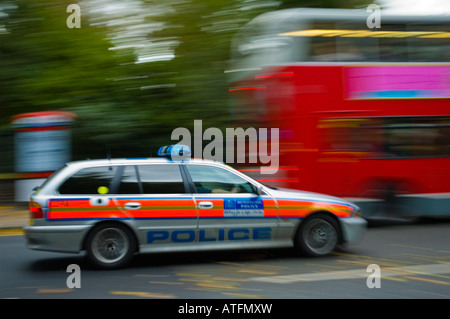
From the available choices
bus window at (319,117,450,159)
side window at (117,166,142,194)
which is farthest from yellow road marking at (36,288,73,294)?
bus window at (319,117,450,159)

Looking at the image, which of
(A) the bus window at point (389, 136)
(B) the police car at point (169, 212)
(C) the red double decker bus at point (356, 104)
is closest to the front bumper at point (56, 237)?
(B) the police car at point (169, 212)

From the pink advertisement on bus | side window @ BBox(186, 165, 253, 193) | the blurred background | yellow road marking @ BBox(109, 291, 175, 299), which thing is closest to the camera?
yellow road marking @ BBox(109, 291, 175, 299)

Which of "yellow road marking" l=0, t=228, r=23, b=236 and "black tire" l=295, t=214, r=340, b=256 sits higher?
"black tire" l=295, t=214, r=340, b=256

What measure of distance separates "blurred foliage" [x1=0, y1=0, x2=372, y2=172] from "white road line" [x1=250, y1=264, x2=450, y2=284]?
8859 millimetres

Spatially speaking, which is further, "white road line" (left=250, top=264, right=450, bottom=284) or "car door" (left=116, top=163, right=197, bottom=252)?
"car door" (left=116, top=163, right=197, bottom=252)

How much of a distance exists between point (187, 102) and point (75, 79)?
320cm

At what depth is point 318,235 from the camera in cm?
757

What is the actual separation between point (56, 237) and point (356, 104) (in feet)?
20.3

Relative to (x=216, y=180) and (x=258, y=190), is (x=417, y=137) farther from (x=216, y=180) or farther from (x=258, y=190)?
(x=216, y=180)

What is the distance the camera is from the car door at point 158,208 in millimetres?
7012

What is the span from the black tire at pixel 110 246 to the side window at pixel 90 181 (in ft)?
1.55

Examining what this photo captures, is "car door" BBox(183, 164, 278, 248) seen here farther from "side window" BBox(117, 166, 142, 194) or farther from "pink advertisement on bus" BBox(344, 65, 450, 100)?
"pink advertisement on bus" BBox(344, 65, 450, 100)

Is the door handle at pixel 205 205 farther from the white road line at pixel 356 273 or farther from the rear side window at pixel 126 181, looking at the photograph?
the white road line at pixel 356 273

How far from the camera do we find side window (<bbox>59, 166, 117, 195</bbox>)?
22.7 ft
